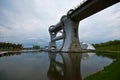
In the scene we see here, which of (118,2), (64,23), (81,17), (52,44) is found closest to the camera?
(118,2)

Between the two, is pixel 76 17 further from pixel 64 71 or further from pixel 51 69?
pixel 64 71

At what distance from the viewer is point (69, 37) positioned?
52875 mm

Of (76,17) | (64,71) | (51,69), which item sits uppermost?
(76,17)

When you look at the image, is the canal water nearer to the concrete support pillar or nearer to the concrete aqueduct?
the concrete aqueduct

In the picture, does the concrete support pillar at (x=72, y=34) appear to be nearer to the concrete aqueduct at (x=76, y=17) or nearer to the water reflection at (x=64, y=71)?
the concrete aqueduct at (x=76, y=17)

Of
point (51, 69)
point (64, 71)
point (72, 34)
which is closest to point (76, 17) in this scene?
point (72, 34)

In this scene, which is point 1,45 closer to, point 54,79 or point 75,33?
point 75,33

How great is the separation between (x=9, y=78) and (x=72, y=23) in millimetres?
42873

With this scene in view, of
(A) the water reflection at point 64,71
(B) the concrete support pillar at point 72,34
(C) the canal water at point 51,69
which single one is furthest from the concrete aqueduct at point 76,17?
(A) the water reflection at point 64,71

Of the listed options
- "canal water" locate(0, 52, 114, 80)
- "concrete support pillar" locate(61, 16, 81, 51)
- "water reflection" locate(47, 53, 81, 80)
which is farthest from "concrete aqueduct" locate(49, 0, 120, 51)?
"water reflection" locate(47, 53, 81, 80)

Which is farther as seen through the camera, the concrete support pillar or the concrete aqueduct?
the concrete support pillar

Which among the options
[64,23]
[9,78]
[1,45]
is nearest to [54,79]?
[9,78]

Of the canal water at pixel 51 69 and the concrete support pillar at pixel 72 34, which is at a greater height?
the concrete support pillar at pixel 72 34

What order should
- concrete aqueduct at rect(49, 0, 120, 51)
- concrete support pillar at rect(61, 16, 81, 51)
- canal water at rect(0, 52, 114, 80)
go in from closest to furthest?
1. canal water at rect(0, 52, 114, 80)
2. concrete aqueduct at rect(49, 0, 120, 51)
3. concrete support pillar at rect(61, 16, 81, 51)
